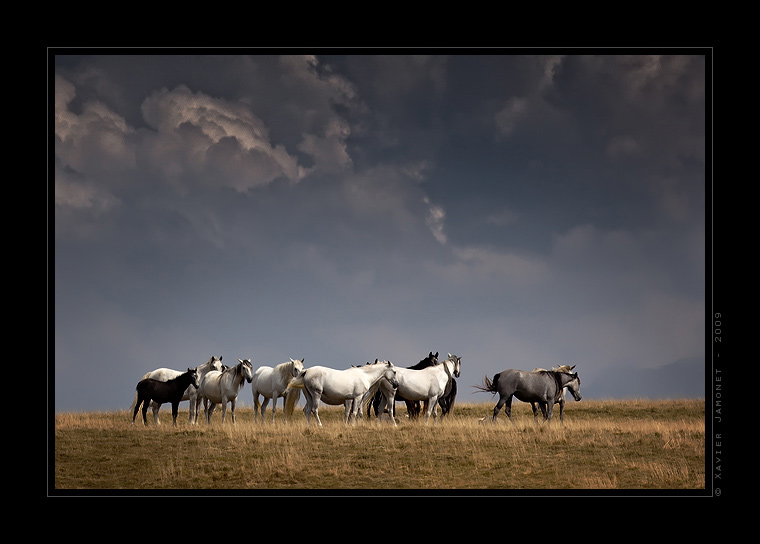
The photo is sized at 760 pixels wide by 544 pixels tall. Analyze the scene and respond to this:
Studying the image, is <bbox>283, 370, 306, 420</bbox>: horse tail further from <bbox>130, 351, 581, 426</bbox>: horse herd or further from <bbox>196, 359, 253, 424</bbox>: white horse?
<bbox>196, 359, 253, 424</bbox>: white horse

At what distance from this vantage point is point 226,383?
23141 millimetres

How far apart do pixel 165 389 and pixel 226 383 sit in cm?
209

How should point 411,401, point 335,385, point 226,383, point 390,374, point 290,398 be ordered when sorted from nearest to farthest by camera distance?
point 335,385 < point 390,374 < point 290,398 < point 226,383 < point 411,401

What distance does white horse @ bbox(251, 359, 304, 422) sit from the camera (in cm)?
2284

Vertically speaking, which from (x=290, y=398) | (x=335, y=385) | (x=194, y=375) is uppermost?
(x=194, y=375)

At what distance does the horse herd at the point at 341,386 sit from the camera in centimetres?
2203

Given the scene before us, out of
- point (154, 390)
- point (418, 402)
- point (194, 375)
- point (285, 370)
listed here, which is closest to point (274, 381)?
point (285, 370)

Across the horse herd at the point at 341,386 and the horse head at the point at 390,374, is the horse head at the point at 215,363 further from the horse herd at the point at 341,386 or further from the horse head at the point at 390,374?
the horse head at the point at 390,374

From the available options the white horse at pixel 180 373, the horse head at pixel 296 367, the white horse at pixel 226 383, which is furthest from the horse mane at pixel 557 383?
the white horse at pixel 180 373

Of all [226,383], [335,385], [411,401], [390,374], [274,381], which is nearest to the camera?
[335,385]

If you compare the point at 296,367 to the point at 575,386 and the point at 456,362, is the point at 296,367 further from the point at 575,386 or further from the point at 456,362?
the point at 575,386
